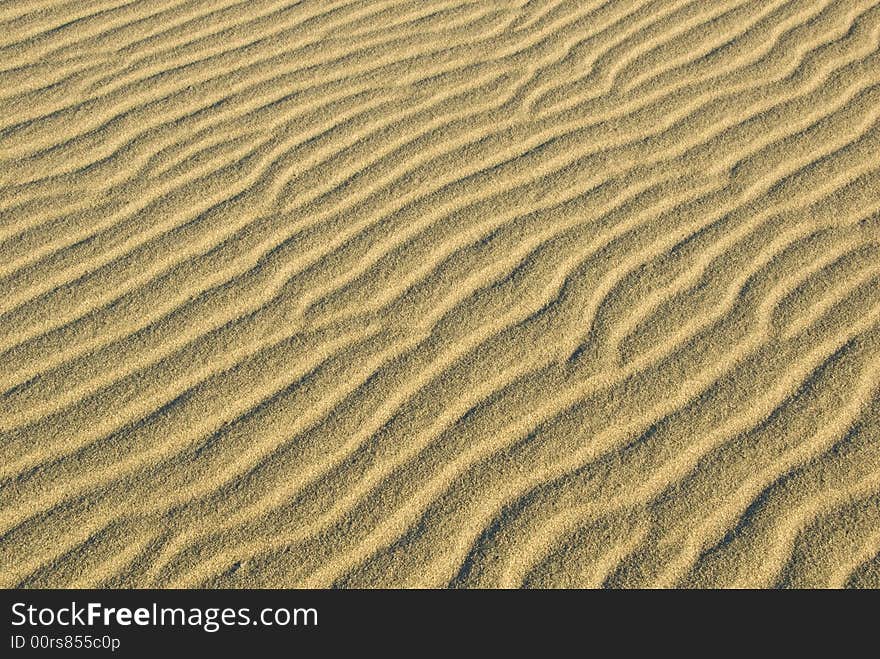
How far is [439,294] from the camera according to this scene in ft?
10.4

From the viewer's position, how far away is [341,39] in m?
4.16

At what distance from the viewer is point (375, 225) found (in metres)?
3.39

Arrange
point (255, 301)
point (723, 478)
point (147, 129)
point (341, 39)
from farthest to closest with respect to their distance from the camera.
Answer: point (341, 39) < point (147, 129) < point (255, 301) < point (723, 478)

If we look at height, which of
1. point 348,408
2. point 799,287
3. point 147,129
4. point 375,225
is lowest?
point 348,408

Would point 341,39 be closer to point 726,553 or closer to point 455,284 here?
point 455,284

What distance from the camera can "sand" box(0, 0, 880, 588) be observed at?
2639 millimetres

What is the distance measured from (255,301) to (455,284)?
661 mm

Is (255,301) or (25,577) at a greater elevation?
(255,301)

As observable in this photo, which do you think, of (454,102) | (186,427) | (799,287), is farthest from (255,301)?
(799,287)

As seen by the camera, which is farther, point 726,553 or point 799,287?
point 799,287

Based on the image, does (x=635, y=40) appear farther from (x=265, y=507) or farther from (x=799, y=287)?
(x=265, y=507)

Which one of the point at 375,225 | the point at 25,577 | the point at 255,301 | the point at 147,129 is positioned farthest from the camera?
the point at 147,129

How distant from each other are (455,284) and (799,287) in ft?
3.78

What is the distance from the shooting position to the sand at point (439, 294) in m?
2.64
